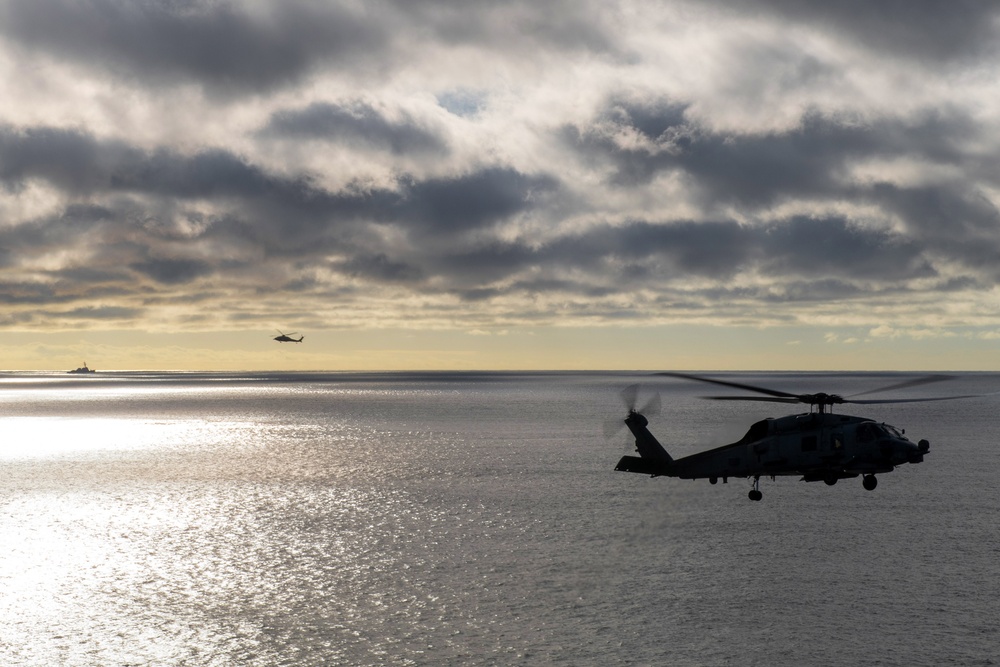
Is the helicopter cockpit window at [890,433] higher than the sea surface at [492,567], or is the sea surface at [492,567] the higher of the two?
the helicopter cockpit window at [890,433]

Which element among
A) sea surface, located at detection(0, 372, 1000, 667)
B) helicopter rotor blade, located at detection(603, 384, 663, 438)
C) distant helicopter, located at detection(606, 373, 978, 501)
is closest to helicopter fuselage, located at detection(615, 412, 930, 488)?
distant helicopter, located at detection(606, 373, 978, 501)

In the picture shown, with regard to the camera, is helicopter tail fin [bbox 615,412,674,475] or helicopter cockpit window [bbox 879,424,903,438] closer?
helicopter cockpit window [bbox 879,424,903,438]

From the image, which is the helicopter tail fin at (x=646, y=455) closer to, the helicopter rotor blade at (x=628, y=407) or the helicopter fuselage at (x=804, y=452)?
the helicopter fuselage at (x=804, y=452)

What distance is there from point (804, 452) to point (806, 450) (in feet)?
0.47

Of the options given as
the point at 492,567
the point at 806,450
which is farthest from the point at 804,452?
the point at 492,567

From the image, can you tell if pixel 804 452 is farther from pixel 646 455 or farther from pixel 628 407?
pixel 628 407

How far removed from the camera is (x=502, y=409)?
179 m

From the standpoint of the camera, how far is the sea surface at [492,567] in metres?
28.5

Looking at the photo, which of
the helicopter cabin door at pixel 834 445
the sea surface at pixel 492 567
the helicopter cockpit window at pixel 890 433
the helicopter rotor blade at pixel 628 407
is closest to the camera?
the sea surface at pixel 492 567

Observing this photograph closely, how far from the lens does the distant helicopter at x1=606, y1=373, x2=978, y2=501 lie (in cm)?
4259

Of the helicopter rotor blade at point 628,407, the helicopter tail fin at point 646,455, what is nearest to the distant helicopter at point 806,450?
the helicopter tail fin at point 646,455

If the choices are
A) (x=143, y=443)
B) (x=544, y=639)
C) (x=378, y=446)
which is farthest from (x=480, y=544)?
(x=143, y=443)

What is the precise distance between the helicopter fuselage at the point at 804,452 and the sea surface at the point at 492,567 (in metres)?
3.12

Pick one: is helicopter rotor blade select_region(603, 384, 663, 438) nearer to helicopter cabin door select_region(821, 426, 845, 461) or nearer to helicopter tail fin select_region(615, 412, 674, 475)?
helicopter tail fin select_region(615, 412, 674, 475)
